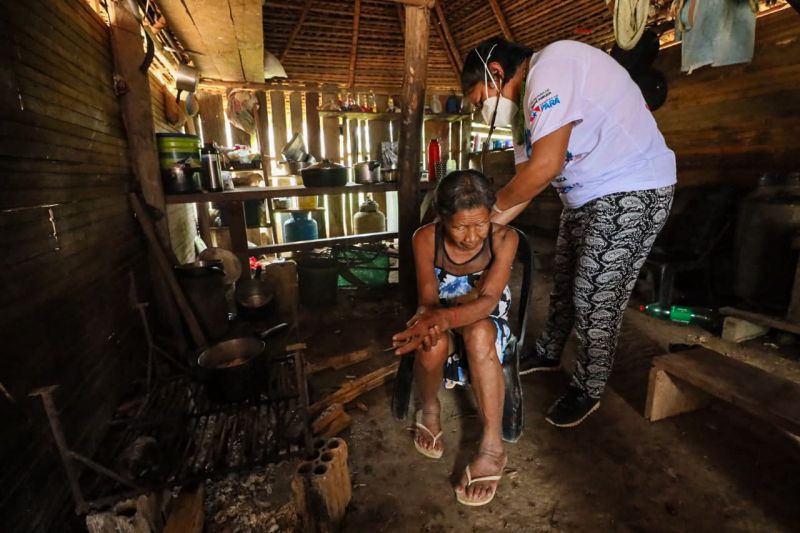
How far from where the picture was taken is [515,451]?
2.26 m

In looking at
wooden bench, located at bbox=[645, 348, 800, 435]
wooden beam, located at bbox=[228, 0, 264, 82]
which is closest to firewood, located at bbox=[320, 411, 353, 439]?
wooden bench, located at bbox=[645, 348, 800, 435]

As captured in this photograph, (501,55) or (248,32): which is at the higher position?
(248,32)

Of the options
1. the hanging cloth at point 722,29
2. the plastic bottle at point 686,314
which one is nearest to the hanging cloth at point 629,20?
the hanging cloth at point 722,29

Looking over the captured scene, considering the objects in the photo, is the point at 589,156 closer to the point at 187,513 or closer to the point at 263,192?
the point at 187,513

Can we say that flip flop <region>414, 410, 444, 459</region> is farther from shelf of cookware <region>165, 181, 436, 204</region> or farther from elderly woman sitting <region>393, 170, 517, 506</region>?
shelf of cookware <region>165, 181, 436, 204</region>

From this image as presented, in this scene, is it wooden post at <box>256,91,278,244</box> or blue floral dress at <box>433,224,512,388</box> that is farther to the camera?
wooden post at <box>256,91,278,244</box>

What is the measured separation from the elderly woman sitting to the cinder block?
2866 millimetres

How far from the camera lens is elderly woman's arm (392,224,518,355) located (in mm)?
1819

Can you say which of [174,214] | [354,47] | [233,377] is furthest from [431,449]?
[354,47]

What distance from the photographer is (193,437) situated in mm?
2176

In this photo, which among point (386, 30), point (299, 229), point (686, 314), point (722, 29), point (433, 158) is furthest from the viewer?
point (386, 30)

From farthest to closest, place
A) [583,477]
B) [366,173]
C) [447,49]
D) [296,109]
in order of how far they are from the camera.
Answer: [296,109] < [447,49] < [366,173] < [583,477]

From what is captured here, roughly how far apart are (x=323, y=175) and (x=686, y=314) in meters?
4.33

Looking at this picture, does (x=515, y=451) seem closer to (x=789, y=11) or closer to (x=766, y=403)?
(x=766, y=403)
